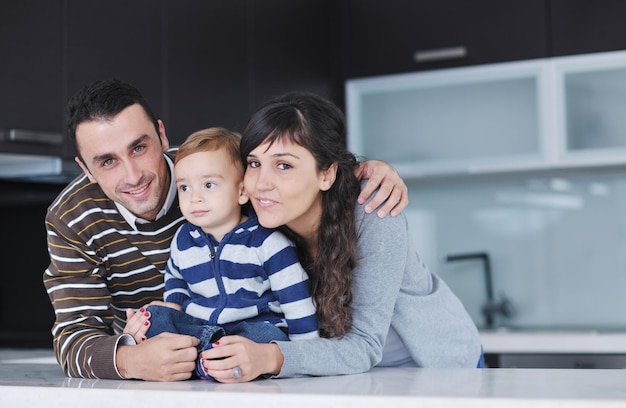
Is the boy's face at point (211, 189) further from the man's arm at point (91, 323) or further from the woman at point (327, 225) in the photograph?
the man's arm at point (91, 323)

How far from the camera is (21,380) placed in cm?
149

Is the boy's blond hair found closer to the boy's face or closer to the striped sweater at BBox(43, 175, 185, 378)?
the boy's face

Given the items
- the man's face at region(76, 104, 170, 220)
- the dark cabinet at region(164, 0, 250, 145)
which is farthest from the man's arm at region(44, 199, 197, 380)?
the dark cabinet at region(164, 0, 250, 145)

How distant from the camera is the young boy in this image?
1496 mm

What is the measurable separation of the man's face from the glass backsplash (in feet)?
7.04

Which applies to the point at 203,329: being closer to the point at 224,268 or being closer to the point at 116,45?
the point at 224,268

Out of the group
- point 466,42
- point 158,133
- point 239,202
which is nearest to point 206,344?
point 239,202

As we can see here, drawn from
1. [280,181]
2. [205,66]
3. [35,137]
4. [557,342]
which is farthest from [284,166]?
[557,342]

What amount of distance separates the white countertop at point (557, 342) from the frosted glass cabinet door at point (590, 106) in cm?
69

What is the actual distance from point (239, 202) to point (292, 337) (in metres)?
0.27

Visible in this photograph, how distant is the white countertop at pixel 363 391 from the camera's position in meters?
1.11

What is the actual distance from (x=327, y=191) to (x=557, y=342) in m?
1.75

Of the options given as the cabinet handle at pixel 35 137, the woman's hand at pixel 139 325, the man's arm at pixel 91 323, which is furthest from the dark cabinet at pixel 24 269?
the woman's hand at pixel 139 325

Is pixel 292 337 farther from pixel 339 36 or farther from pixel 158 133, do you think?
pixel 339 36
